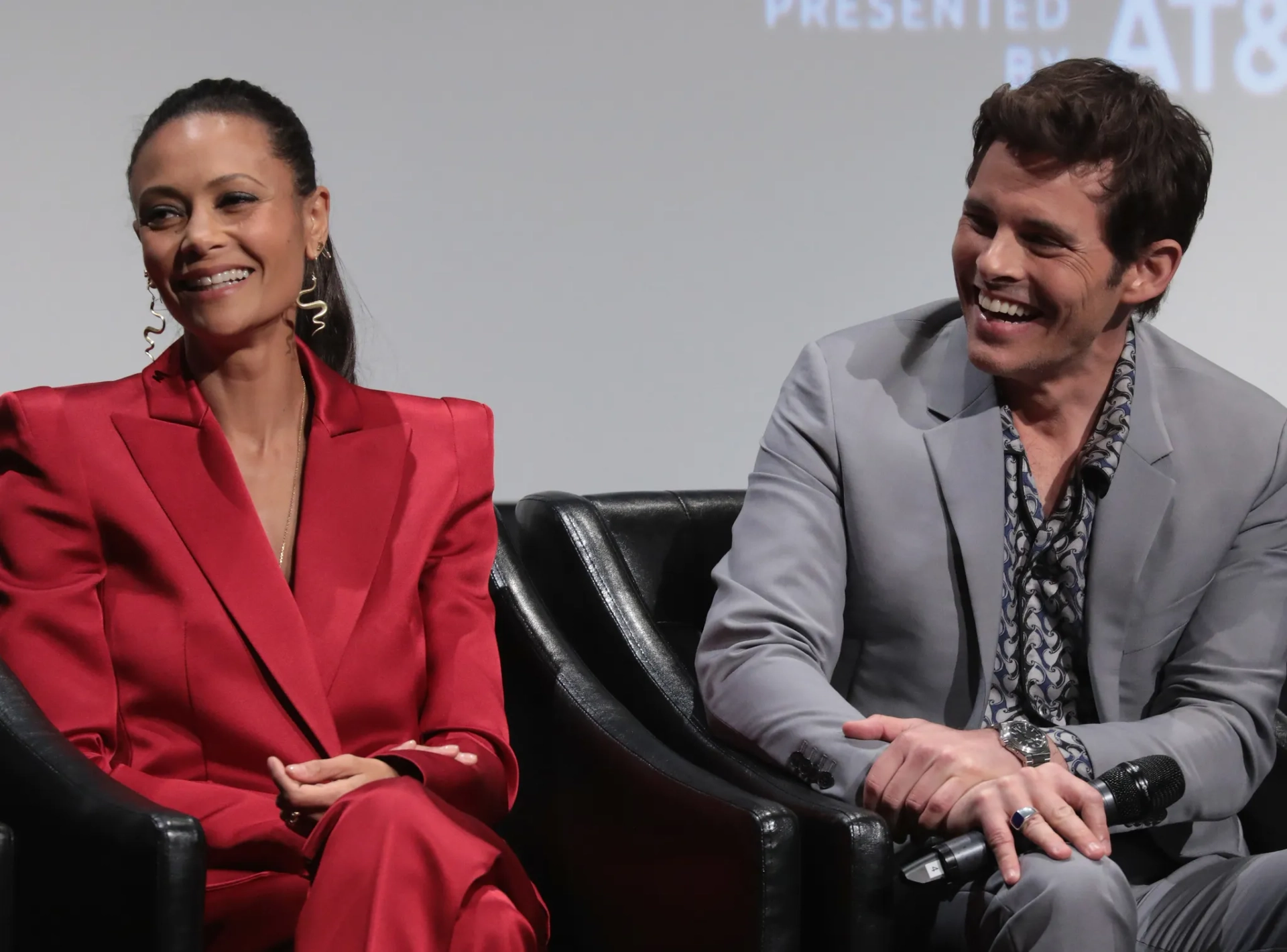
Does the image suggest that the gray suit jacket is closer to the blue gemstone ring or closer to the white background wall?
the blue gemstone ring

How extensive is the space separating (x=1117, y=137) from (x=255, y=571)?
1.23m

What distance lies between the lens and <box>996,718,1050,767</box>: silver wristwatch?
6.07 ft

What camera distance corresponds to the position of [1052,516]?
7.11 ft

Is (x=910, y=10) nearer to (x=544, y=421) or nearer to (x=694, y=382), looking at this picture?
(x=694, y=382)

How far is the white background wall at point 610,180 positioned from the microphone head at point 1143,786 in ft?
4.64

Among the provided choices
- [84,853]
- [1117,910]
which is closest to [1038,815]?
[1117,910]

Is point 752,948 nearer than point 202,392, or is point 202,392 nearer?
point 752,948

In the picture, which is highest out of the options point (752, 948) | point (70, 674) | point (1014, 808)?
point (70, 674)

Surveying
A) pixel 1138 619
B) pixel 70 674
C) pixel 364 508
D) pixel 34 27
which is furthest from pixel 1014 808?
pixel 34 27

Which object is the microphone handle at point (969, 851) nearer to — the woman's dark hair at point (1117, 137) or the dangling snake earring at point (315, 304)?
the woman's dark hair at point (1117, 137)

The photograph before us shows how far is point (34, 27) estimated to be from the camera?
107 inches

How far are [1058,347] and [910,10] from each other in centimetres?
126

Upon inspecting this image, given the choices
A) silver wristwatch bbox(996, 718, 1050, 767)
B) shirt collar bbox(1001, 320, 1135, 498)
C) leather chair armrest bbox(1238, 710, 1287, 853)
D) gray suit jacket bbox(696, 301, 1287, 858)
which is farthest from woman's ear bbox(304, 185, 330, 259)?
leather chair armrest bbox(1238, 710, 1287, 853)

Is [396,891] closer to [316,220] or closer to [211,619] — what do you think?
[211,619]
